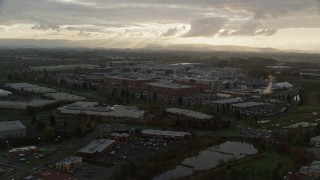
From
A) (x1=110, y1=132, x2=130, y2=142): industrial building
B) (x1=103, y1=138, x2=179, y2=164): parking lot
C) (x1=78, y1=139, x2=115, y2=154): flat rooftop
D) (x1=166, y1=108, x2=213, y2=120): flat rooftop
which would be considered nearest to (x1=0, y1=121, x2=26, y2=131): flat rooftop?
(x1=78, y1=139, x2=115, y2=154): flat rooftop

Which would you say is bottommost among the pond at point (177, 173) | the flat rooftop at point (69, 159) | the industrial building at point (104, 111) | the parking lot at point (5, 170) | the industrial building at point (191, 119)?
the pond at point (177, 173)

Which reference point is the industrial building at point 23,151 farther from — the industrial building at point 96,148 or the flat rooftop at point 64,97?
the flat rooftop at point 64,97

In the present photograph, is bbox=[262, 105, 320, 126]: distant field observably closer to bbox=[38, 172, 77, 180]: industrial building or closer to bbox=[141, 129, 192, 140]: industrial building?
bbox=[141, 129, 192, 140]: industrial building

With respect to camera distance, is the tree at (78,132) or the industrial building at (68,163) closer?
the industrial building at (68,163)

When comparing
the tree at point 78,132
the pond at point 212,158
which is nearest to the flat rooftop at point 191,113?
the pond at point 212,158

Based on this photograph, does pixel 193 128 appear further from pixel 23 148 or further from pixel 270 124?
pixel 23 148

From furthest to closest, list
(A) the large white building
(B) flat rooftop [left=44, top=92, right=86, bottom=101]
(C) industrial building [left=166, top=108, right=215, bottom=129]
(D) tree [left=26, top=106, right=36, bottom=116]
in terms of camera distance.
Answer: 1. (B) flat rooftop [left=44, top=92, right=86, bottom=101]
2. (D) tree [left=26, top=106, right=36, bottom=116]
3. (C) industrial building [left=166, top=108, right=215, bottom=129]
4. (A) the large white building

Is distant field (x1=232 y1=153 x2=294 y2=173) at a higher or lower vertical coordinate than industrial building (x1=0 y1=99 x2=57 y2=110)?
lower
